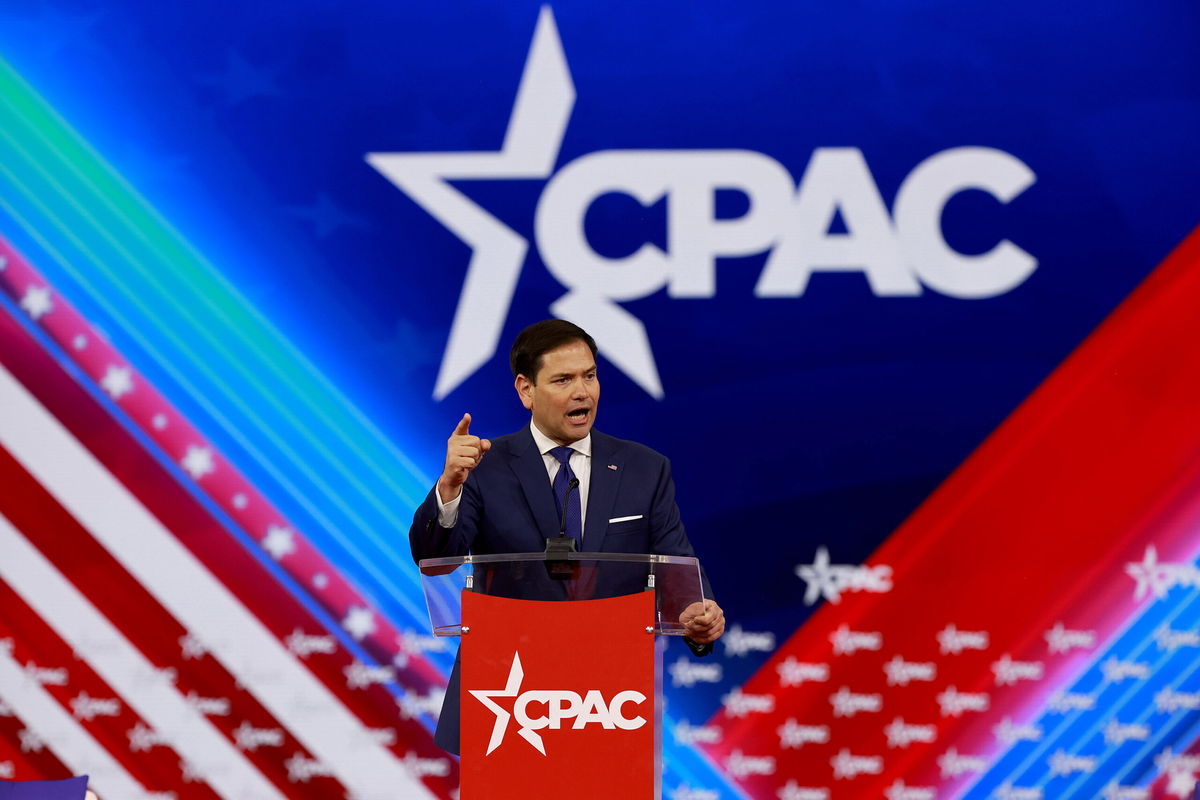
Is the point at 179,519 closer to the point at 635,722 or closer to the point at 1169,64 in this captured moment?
the point at 635,722

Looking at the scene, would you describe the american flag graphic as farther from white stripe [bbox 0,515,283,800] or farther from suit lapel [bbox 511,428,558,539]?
suit lapel [bbox 511,428,558,539]

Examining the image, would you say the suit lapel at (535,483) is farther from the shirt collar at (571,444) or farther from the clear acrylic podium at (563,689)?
the clear acrylic podium at (563,689)

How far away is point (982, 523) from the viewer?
412 centimetres

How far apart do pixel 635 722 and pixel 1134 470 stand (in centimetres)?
260

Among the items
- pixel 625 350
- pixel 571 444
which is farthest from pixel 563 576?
pixel 625 350

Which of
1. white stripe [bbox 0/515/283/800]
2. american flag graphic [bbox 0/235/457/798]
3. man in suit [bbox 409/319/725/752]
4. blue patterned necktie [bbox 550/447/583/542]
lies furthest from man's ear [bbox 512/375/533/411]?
white stripe [bbox 0/515/283/800]

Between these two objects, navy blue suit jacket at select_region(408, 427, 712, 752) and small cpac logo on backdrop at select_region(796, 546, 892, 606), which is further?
small cpac logo on backdrop at select_region(796, 546, 892, 606)

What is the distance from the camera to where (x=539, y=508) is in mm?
2678

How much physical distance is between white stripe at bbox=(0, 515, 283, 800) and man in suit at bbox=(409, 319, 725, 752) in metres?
1.88

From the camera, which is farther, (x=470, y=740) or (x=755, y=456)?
(x=755, y=456)

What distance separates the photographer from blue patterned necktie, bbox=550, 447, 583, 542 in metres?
2.67

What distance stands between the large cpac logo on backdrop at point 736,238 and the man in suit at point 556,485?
1422mm

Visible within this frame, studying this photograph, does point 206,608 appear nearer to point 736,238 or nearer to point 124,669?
point 124,669

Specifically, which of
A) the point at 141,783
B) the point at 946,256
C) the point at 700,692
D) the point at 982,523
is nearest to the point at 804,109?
the point at 946,256
